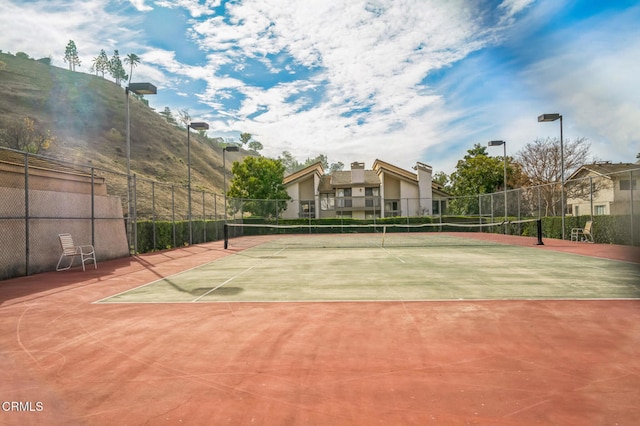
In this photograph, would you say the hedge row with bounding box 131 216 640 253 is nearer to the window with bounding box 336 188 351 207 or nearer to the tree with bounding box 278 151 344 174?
the window with bounding box 336 188 351 207

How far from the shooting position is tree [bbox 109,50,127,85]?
13188cm

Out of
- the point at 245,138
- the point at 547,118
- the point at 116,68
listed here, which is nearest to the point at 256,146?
the point at 245,138

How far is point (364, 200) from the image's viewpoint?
51.2m

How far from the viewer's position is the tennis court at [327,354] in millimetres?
3344

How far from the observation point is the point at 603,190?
31.4m

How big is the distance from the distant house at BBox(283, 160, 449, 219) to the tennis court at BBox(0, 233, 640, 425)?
40.7m

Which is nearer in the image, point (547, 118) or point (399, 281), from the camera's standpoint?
point (399, 281)

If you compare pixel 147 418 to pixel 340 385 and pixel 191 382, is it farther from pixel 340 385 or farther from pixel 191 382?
pixel 340 385

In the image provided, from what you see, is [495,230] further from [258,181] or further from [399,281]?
[399,281]

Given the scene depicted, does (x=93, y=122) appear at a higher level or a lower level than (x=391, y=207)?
higher

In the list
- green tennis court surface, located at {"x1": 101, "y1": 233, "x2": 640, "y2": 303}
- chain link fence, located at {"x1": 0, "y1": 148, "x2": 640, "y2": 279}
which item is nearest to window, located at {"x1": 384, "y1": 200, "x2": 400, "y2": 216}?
chain link fence, located at {"x1": 0, "y1": 148, "x2": 640, "y2": 279}

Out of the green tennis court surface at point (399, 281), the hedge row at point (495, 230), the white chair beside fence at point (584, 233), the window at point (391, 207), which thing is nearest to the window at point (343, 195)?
the window at point (391, 207)

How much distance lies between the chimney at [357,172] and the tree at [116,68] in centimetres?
11545

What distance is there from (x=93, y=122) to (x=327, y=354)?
110 metres
